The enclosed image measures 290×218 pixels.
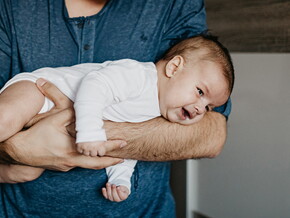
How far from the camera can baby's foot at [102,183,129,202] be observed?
1222mm

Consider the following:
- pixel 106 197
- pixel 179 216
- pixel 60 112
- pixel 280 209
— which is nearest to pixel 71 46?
pixel 60 112

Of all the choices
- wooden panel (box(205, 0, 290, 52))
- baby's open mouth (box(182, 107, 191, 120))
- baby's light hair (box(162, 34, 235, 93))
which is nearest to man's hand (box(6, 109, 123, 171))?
baby's open mouth (box(182, 107, 191, 120))

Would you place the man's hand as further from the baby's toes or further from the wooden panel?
the wooden panel

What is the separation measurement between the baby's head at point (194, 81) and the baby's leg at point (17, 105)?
0.36 metres

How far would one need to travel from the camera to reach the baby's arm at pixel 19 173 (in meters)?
1.23

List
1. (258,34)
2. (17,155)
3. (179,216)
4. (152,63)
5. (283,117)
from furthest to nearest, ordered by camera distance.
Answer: (179,216) → (258,34) → (283,117) → (152,63) → (17,155)

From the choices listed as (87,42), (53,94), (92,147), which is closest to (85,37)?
(87,42)

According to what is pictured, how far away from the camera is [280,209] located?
1.68 meters

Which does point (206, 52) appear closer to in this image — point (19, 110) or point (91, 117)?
point (91, 117)

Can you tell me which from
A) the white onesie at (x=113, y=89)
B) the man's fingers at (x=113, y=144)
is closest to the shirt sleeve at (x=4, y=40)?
the white onesie at (x=113, y=89)

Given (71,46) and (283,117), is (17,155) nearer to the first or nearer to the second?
(71,46)

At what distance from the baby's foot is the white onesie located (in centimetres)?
2

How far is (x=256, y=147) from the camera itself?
1.77 metres

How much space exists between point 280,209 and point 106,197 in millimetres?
798
